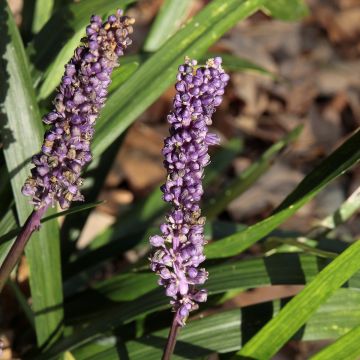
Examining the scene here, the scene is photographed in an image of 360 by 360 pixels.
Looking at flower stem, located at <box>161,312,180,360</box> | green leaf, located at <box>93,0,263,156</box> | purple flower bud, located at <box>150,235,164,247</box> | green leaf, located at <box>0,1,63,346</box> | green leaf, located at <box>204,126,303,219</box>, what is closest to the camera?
purple flower bud, located at <box>150,235,164,247</box>

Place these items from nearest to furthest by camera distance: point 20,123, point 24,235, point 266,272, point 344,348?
point 24,235, point 344,348, point 20,123, point 266,272

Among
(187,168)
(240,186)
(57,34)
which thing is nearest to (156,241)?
(187,168)

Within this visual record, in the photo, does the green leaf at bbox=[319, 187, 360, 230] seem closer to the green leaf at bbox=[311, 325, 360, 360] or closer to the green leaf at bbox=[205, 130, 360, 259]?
the green leaf at bbox=[205, 130, 360, 259]

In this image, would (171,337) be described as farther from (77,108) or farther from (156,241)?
(77,108)

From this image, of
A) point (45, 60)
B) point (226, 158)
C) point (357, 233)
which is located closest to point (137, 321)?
point (45, 60)

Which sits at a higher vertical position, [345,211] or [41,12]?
[41,12]

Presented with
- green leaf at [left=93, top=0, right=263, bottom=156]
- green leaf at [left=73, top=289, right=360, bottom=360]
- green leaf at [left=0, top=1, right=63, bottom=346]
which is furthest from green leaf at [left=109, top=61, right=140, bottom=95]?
green leaf at [left=73, top=289, right=360, bottom=360]
